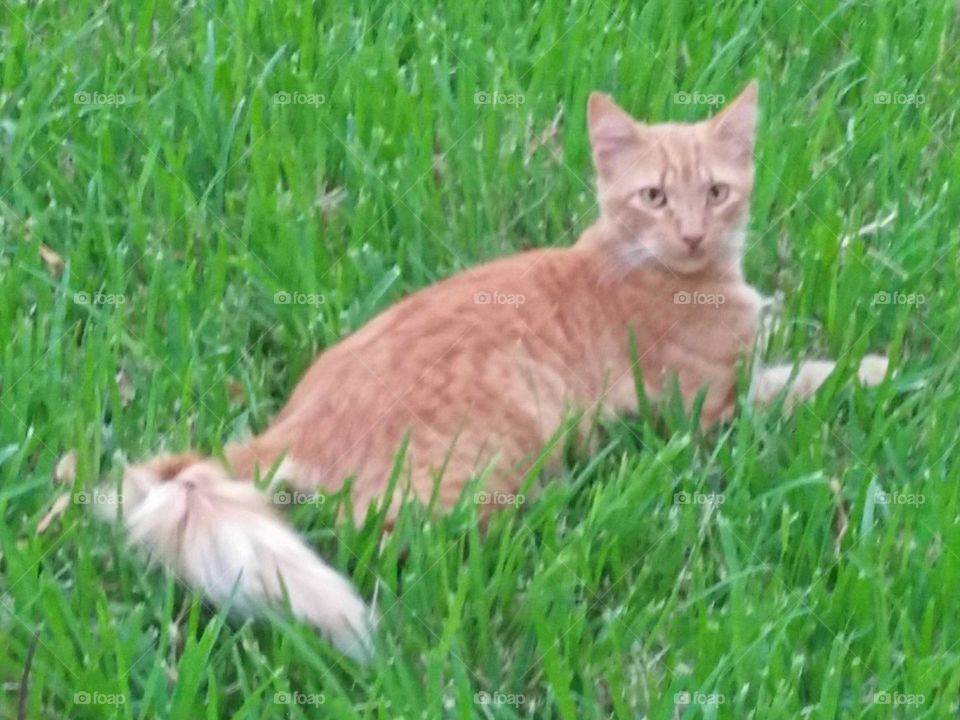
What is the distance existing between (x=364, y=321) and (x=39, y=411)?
0.71m

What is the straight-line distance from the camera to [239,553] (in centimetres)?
246

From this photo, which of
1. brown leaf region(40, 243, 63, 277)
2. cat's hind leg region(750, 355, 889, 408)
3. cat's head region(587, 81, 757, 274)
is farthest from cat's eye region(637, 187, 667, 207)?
brown leaf region(40, 243, 63, 277)

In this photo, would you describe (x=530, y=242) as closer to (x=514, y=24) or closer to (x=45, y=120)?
(x=514, y=24)

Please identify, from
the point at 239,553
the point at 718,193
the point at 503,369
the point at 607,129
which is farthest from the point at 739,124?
the point at 239,553

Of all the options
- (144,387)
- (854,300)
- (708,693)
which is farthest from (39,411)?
(854,300)

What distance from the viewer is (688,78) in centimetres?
394

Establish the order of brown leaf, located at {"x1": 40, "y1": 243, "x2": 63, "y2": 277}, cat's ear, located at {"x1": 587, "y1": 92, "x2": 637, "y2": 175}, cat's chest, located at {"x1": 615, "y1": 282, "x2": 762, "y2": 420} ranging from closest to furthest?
cat's chest, located at {"x1": 615, "y1": 282, "x2": 762, "y2": 420} → cat's ear, located at {"x1": 587, "y1": 92, "x2": 637, "y2": 175} → brown leaf, located at {"x1": 40, "y1": 243, "x2": 63, "y2": 277}

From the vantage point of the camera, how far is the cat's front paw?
314cm

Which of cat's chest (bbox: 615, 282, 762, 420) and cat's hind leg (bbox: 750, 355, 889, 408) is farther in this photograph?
cat's chest (bbox: 615, 282, 762, 420)

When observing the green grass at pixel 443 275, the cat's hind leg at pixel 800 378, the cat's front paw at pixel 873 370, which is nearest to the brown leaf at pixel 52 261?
the green grass at pixel 443 275

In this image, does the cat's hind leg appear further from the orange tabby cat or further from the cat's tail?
the cat's tail

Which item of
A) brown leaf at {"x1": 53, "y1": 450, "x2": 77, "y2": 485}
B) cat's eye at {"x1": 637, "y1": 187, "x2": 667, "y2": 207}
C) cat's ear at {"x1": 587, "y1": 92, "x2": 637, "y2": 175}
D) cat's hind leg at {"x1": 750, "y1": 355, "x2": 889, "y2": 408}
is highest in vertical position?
cat's ear at {"x1": 587, "y1": 92, "x2": 637, "y2": 175}

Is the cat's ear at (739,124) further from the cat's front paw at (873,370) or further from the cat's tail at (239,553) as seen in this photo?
the cat's tail at (239,553)

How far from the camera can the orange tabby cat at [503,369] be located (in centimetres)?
251
